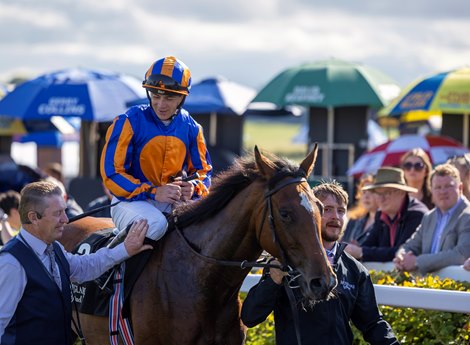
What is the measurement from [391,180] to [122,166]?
126 inches

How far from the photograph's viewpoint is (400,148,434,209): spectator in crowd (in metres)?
8.12

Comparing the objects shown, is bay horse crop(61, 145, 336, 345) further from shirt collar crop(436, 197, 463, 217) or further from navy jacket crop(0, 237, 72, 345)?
shirt collar crop(436, 197, 463, 217)

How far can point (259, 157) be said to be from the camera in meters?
4.48

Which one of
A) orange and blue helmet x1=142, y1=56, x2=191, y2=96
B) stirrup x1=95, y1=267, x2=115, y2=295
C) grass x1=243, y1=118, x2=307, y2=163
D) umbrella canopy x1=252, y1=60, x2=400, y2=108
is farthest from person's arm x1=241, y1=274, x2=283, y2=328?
grass x1=243, y1=118, x2=307, y2=163

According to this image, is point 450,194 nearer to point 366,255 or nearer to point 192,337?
point 366,255

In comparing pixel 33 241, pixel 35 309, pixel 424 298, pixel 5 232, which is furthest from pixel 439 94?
pixel 35 309

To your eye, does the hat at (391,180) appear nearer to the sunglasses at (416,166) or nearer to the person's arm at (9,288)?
the sunglasses at (416,166)

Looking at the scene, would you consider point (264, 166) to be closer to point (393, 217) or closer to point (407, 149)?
point (393, 217)

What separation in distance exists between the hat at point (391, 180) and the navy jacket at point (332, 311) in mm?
2887

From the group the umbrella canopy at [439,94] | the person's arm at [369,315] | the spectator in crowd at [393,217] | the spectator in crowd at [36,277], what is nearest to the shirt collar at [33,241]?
the spectator in crowd at [36,277]

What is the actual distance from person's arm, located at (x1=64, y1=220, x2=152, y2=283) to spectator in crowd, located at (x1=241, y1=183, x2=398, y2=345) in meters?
0.67

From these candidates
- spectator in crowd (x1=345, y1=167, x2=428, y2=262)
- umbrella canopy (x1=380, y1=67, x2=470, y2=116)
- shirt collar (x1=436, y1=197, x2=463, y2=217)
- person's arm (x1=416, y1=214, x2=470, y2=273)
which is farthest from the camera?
umbrella canopy (x1=380, y1=67, x2=470, y2=116)

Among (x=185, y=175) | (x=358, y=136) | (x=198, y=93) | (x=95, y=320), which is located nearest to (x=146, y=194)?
(x=185, y=175)

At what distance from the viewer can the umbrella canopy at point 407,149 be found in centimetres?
1055
